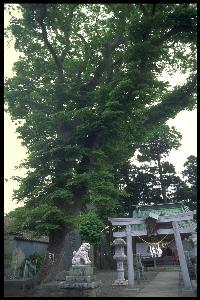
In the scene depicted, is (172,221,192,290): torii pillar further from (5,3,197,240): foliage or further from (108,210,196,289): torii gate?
(5,3,197,240): foliage

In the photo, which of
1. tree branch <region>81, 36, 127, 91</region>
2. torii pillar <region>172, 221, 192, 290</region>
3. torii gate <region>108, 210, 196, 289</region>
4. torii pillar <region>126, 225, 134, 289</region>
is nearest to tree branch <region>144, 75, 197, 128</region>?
tree branch <region>81, 36, 127, 91</region>

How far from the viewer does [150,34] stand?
14523 mm

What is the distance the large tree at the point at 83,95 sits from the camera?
13359mm

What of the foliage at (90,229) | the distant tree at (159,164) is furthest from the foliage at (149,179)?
the foliage at (90,229)

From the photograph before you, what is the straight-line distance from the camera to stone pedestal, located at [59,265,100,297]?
10.7 metres

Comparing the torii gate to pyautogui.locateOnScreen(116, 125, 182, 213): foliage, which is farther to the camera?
pyautogui.locateOnScreen(116, 125, 182, 213): foliage

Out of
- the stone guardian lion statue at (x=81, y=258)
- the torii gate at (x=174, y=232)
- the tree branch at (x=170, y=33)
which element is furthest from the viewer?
the tree branch at (x=170, y=33)

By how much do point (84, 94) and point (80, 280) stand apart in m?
9.40

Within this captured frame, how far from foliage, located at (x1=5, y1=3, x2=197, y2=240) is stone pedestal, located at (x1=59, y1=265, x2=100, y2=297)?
6.57 ft

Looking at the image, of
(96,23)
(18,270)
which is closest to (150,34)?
(96,23)

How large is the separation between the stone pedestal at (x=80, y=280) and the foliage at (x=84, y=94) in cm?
200

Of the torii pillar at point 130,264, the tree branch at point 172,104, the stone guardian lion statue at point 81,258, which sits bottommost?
the torii pillar at point 130,264

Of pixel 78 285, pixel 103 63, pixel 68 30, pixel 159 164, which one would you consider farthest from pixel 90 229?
pixel 159 164

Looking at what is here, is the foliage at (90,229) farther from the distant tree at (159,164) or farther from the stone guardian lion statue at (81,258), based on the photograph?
the distant tree at (159,164)
